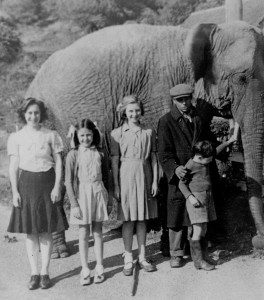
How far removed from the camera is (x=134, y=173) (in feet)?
16.7

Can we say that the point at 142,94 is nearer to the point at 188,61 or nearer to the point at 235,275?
the point at 188,61

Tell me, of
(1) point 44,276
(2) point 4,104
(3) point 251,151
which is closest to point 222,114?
(3) point 251,151

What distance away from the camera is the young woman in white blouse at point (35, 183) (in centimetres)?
486

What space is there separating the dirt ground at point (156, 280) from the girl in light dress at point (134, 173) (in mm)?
253

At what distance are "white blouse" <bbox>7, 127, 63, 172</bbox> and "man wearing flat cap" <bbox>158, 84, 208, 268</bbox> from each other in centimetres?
110

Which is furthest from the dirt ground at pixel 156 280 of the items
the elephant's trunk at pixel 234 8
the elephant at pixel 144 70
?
the elephant's trunk at pixel 234 8

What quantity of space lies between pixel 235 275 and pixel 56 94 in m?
3.12

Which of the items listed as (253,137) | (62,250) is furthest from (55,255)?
(253,137)

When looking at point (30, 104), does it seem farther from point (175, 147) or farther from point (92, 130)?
point (175, 147)

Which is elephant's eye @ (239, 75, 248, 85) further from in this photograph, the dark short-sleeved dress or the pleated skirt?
the dark short-sleeved dress

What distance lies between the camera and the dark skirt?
4.88 metres

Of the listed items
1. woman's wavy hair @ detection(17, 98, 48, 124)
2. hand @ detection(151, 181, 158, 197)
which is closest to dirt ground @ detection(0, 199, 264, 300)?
hand @ detection(151, 181, 158, 197)

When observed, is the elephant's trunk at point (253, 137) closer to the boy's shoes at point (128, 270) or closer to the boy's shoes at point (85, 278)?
the boy's shoes at point (128, 270)

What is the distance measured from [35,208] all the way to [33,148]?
1.91ft
